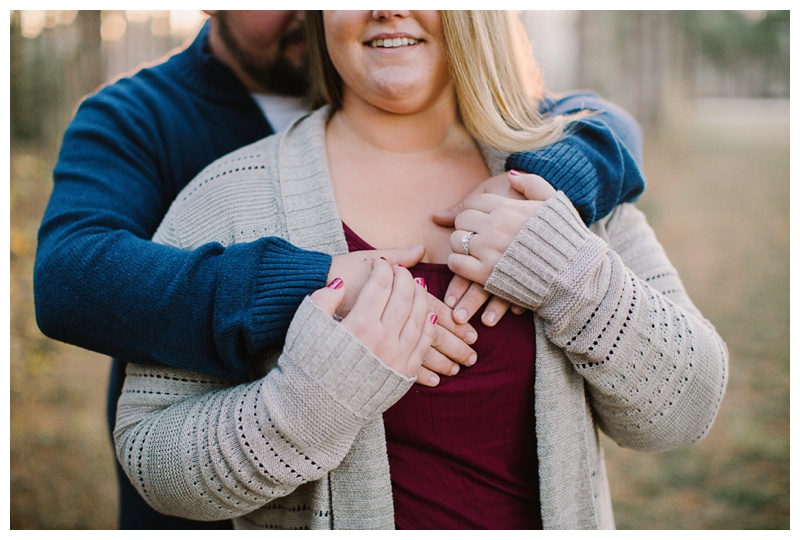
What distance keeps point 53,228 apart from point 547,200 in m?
1.00

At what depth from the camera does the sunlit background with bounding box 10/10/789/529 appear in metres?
3.20

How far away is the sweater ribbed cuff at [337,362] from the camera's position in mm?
1105

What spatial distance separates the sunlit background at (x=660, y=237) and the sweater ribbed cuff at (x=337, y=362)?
1034 mm

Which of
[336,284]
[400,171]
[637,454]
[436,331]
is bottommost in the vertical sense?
[637,454]

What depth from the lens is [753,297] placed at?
5.31 metres

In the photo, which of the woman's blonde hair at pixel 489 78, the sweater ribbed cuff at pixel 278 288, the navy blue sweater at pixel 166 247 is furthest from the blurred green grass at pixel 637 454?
the sweater ribbed cuff at pixel 278 288

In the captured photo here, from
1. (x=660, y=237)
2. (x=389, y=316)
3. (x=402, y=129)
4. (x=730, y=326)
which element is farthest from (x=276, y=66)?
(x=660, y=237)

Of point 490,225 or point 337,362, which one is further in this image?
point 490,225

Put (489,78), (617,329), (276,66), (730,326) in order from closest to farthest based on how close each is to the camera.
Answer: (617,329) → (489,78) → (276,66) → (730,326)

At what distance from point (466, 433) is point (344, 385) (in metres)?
0.32

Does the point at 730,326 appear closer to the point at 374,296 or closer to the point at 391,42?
the point at 391,42

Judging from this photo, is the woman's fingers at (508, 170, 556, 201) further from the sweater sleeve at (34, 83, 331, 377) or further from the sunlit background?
the sunlit background

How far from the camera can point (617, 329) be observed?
4.02ft

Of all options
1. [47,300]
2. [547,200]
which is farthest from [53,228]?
[547,200]
